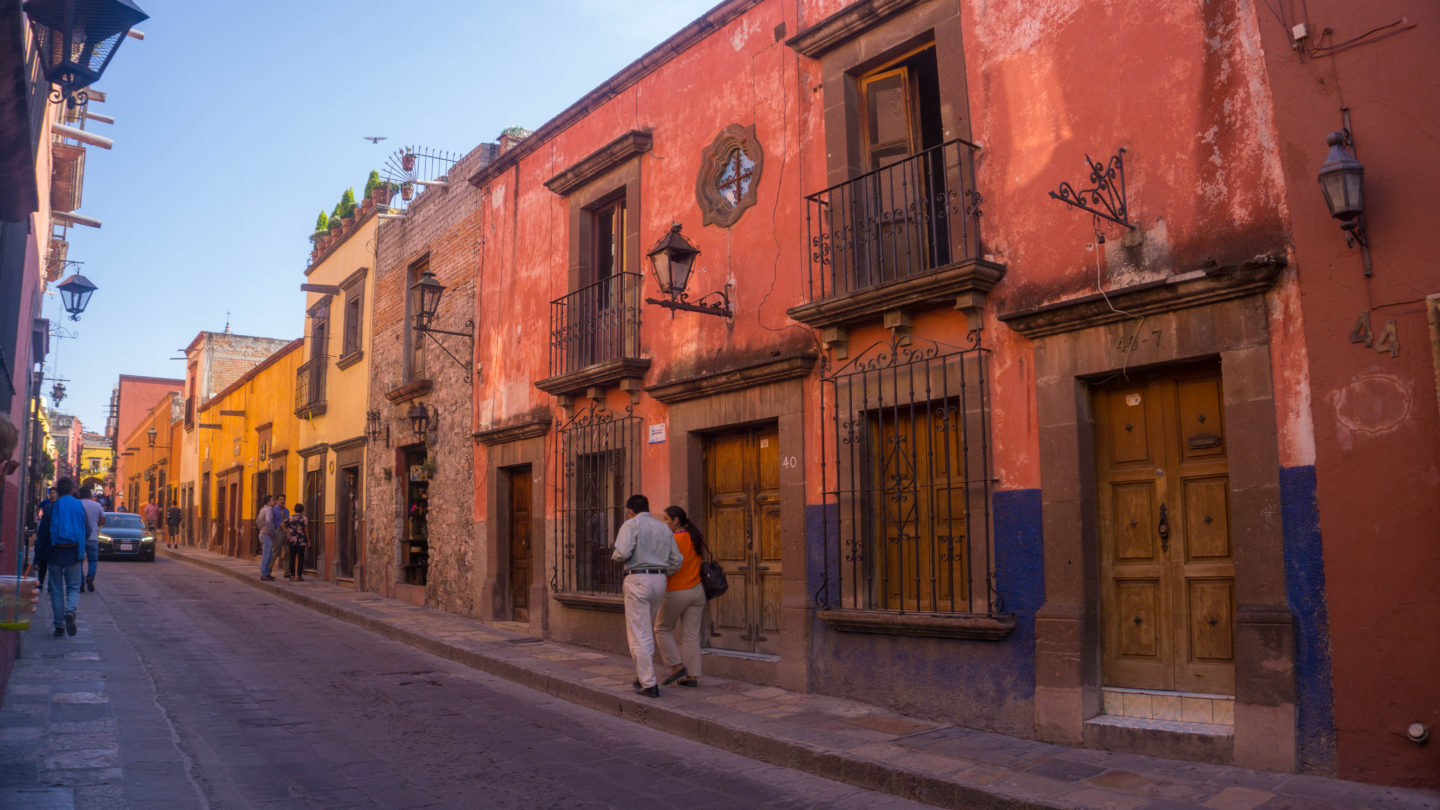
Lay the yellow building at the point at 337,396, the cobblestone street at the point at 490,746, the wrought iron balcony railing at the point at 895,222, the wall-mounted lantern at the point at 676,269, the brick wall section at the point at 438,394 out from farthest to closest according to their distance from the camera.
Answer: the yellow building at the point at 337,396
the brick wall section at the point at 438,394
the wall-mounted lantern at the point at 676,269
the wrought iron balcony railing at the point at 895,222
the cobblestone street at the point at 490,746

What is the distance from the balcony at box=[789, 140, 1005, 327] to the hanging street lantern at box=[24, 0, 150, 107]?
4836 millimetres

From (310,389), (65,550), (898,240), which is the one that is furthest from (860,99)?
(310,389)

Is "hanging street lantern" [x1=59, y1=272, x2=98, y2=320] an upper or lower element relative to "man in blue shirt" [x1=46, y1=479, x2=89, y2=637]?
upper

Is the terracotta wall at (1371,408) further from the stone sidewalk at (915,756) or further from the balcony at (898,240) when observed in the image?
the balcony at (898,240)

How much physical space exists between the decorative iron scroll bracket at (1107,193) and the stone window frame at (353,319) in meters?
15.3

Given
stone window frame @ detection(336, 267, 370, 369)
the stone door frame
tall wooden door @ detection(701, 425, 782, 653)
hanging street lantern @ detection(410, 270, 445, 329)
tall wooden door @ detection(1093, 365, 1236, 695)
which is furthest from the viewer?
stone window frame @ detection(336, 267, 370, 369)

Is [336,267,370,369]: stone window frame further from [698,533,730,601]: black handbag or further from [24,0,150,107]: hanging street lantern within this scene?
[24,0,150,107]: hanging street lantern

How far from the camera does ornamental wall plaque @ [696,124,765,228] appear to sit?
938 cm

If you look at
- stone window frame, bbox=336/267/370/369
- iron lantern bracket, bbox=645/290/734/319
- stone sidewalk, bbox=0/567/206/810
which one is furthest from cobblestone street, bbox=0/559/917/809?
stone window frame, bbox=336/267/370/369

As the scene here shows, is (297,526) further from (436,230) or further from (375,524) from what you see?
(436,230)

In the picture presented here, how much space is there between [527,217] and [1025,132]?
7852 mm

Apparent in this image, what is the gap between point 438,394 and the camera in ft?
51.5

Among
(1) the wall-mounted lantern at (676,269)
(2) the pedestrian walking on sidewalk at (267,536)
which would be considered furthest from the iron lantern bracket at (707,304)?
(2) the pedestrian walking on sidewalk at (267,536)

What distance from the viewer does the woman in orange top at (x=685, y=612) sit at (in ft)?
27.7
